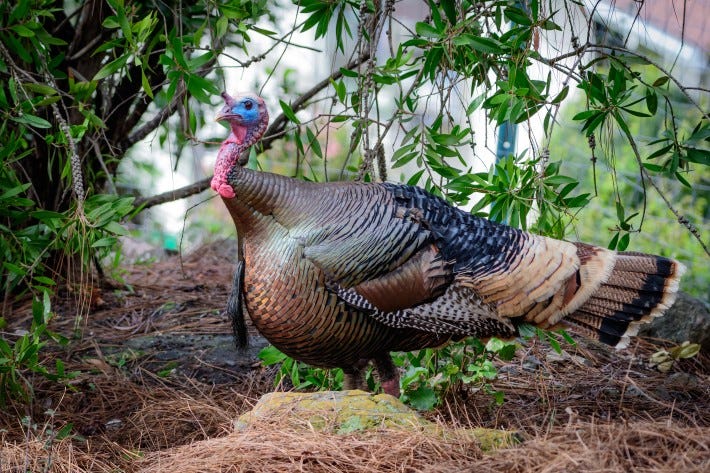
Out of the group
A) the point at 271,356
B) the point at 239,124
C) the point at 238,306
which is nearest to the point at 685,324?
the point at 271,356

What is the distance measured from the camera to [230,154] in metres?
3.74

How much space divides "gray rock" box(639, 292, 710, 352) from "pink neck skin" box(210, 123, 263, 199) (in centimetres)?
300

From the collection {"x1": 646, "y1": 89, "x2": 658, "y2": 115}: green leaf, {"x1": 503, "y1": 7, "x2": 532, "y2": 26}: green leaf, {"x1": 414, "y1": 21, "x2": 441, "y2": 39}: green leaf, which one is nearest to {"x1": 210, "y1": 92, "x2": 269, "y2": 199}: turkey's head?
{"x1": 414, "y1": 21, "x2": 441, "y2": 39}: green leaf

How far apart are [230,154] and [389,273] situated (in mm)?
894

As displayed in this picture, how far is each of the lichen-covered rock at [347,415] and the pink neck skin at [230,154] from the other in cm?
95

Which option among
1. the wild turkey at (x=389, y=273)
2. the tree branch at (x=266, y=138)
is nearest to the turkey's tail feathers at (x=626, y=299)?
the wild turkey at (x=389, y=273)

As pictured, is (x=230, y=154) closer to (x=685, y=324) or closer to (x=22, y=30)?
(x=22, y=30)

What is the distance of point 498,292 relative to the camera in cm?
377

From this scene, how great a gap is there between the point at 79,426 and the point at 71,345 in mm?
968

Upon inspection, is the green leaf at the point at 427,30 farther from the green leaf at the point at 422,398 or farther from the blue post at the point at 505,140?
the green leaf at the point at 422,398

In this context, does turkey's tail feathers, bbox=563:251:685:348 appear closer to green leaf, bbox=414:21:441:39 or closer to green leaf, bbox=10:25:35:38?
green leaf, bbox=414:21:441:39

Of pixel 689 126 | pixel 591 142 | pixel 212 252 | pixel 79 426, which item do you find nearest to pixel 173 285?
pixel 212 252

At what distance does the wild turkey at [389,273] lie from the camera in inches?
144

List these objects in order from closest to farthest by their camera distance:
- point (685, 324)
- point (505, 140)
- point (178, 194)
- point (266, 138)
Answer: point (266, 138), point (685, 324), point (505, 140), point (178, 194)
